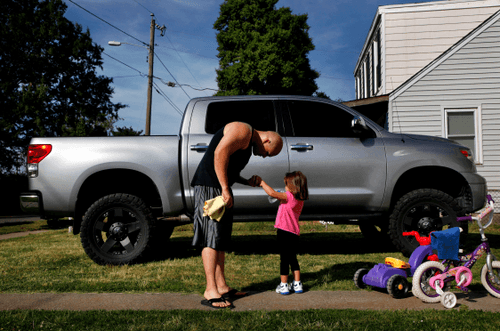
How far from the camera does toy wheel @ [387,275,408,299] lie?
3447mm

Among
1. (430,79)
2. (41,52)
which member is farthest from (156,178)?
(41,52)

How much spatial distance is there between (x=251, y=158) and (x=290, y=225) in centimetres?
146

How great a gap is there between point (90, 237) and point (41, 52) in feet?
Result: 98.6

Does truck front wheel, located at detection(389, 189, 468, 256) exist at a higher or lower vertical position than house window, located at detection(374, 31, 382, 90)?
lower

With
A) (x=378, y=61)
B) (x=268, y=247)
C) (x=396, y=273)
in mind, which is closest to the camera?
(x=396, y=273)

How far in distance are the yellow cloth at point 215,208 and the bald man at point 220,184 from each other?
0.05 metres

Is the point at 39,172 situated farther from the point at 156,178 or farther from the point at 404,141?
the point at 404,141

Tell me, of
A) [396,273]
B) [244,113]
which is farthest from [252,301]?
[244,113]

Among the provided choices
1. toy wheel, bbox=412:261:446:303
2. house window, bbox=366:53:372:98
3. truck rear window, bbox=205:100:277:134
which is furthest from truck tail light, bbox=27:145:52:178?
house window, bbox=366:53:372:98

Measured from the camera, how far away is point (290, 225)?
12.3 feet

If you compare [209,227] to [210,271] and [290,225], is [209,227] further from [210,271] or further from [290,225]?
[290,225]

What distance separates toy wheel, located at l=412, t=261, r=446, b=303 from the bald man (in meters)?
1.52

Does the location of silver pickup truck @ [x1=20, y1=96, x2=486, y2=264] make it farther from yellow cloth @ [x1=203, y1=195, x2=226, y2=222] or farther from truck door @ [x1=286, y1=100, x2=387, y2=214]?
yellow cloth @ [x1=203, y1=195, x2=226, y2=222]

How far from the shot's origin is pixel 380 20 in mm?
15969
